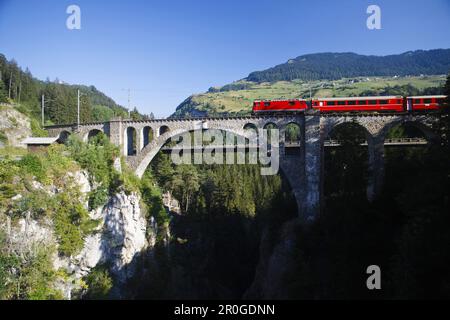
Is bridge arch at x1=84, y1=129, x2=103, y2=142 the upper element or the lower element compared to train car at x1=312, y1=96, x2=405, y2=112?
lower

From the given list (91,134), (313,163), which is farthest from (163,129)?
(313,163)

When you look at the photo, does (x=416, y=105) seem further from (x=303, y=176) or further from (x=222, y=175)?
(x=222, y=175)

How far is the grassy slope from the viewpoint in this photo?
136125 millimetres

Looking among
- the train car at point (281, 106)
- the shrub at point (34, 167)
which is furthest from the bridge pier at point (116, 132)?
the train car at point (281, 106)

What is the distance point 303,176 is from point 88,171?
19.2 m

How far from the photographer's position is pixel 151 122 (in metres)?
36.8

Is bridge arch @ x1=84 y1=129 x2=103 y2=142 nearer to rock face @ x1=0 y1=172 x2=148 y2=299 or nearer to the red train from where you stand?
rock face @ x1=0 y1=172 x2=148 y2=299

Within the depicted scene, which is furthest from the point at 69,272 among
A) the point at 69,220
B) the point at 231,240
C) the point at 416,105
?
the point at 416,105

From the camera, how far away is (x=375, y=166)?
96.6ft

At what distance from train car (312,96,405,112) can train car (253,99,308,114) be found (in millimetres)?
1236

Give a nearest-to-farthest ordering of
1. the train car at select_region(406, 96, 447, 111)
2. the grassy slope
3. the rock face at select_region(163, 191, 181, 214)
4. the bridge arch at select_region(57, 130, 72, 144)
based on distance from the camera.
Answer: the train car at select_region(406, 96, 447, 111) → the bridge arch at select_region(57, 130, 72, 144) → the rock face at select_region(163, 191, 181, 214) → the grassy slope

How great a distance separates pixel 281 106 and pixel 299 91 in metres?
137
